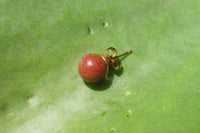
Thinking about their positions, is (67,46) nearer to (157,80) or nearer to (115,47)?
(115,47)

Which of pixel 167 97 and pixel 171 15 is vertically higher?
pixel 171 15

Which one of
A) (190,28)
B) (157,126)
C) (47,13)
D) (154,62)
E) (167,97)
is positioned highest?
(47,13)

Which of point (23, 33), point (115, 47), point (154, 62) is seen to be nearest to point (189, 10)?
point (154, 62)
